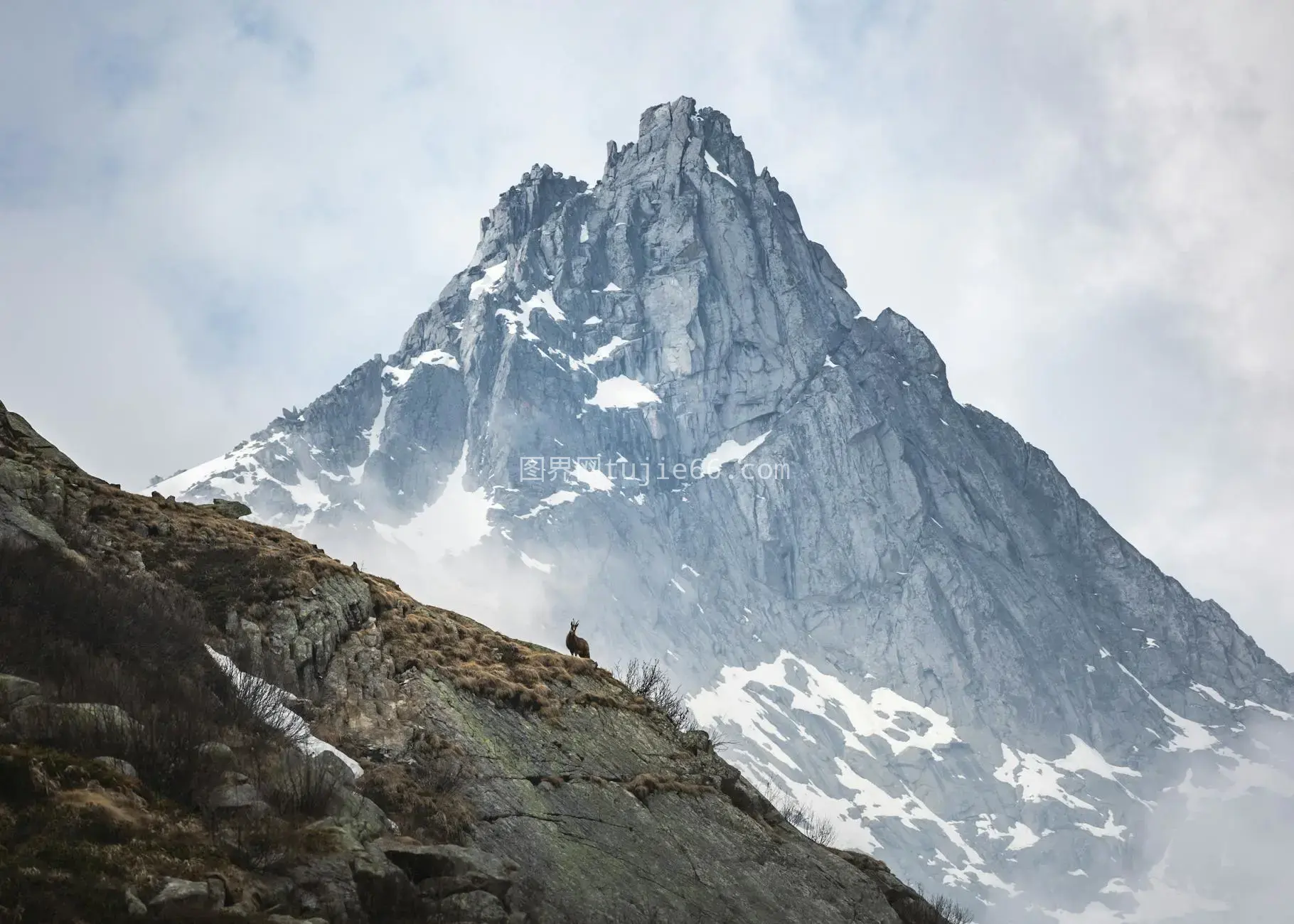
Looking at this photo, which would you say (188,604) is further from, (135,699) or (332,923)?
(332,923)

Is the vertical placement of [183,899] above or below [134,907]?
above

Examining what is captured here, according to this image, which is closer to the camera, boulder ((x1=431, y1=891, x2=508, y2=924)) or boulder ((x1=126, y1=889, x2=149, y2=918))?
boulder ((x1=126, y1=889, x2=149, y2=918))

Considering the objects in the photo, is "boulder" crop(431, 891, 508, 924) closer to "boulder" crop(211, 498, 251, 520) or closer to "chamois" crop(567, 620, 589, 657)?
"chamois" crop(567, 620, 589, 657)

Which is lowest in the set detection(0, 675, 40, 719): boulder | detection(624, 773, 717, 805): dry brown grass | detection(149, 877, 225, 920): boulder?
detection(149, 877, 225, 920): boulder

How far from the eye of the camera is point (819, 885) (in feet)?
88.9

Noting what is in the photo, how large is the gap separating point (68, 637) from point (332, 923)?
11.3 metres

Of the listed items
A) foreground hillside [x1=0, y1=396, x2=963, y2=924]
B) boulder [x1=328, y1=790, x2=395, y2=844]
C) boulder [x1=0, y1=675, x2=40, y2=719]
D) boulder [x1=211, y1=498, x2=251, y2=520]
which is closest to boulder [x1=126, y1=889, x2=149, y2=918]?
foreground hillside [x1=0, y1=396, x2=963, y2=924]

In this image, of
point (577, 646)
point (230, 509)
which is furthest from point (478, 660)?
point (230, 509)

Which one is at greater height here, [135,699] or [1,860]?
[135,699]

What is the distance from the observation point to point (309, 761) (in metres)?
19.7

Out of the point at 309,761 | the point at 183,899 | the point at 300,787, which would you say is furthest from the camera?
the point at 309,761

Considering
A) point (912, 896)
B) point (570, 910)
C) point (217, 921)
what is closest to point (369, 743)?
point (570, 910)

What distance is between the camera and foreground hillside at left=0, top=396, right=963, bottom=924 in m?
14.8

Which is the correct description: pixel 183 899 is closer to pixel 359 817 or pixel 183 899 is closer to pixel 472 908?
pixel 472 908
